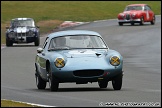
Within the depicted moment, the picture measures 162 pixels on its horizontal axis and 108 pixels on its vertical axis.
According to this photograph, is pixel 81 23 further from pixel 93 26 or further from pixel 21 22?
pixel 21 22

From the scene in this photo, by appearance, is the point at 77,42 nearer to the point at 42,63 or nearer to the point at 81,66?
the point at 42,63

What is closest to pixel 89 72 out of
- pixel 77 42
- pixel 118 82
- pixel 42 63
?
pixel 118 82

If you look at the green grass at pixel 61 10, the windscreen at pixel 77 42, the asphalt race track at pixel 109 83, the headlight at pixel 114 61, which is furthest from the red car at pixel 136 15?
the headlight at pixel 114 61

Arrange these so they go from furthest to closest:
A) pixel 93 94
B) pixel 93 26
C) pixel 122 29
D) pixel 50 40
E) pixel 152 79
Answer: pixel 93 26 → pixel 122 29 → pixel 152 79 → pixel 50 40 → pixel 93 94

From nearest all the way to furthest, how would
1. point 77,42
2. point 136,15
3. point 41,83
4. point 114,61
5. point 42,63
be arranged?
point 114,61 → point 42,63 → point 77,42 → point 41,83 → point 136,15

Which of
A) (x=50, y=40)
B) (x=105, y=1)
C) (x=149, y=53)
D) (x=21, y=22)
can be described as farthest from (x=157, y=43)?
(x=105, y=1)

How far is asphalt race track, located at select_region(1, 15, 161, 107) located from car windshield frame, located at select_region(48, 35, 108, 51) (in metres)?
0.92

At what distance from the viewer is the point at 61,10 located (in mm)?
66188

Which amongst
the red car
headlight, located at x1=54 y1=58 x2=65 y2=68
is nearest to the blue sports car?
headlight, located at x1=54 y1=58 x2=65 y2=68

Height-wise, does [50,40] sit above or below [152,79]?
above

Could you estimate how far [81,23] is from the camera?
5331cm

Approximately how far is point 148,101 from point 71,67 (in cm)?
313

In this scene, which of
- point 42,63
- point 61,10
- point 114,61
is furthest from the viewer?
point 61,10

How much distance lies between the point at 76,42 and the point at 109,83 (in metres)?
2.69
